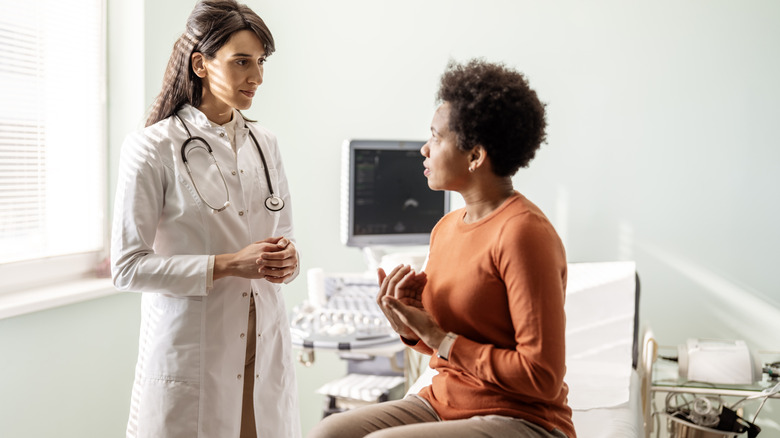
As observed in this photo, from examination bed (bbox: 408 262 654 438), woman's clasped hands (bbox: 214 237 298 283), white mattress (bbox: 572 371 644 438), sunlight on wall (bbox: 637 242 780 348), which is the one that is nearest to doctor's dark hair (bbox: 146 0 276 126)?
woman's clasped hands (bbox: 214 237 298 283)

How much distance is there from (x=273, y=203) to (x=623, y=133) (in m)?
1.64

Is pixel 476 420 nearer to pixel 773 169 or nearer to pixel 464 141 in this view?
pixel 464 141

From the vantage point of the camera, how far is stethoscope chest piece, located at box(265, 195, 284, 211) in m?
1.69

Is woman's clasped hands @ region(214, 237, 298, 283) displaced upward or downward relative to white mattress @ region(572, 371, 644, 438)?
upward

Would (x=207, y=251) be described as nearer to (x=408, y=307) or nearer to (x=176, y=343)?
(x=176, y=343)

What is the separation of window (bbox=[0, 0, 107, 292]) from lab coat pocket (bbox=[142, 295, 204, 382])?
1148mm

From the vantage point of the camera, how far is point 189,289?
1504mm

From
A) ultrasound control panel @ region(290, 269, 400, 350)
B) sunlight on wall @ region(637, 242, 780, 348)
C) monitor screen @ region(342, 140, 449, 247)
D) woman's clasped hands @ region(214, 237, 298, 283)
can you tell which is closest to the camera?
woman's clasped hands @ region(214, 237, 298, 283)

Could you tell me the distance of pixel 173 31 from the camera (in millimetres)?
2957

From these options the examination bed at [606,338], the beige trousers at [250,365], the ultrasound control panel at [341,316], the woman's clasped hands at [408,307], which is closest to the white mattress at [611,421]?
the examination bed at [606,338]

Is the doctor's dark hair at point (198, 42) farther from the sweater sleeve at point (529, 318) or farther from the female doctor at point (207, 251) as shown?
the sweater sleeve at point (529, 318)

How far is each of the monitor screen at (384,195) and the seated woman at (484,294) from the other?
1.24 m

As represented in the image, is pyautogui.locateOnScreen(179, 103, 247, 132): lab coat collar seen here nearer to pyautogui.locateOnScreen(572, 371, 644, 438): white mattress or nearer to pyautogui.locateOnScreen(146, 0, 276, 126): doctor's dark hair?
pyautogui.locateOnScreen(146, 0, 276, 126): doctor's dark hair

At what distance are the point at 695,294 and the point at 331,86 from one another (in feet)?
5.73
